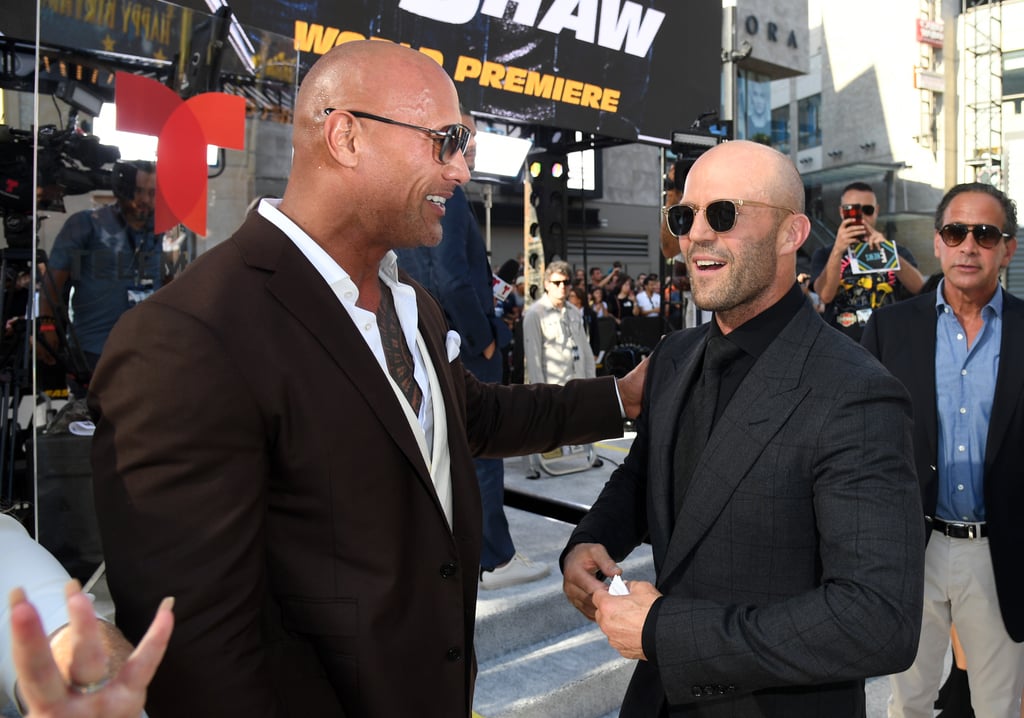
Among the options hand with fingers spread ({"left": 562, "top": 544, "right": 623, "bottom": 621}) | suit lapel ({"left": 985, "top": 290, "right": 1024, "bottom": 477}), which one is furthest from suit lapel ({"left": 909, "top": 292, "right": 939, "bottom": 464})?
hand with fingers spread ({"left": 562, "top": 544, "right": 623, "bottom": 621})

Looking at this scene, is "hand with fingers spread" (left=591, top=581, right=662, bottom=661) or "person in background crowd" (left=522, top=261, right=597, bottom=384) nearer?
"hand with fingers spread" (left=591, top=581, right=662, bottom=661)

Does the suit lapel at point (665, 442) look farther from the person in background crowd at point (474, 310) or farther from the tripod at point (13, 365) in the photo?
the tripod at point (13, 365)

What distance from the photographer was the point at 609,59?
349 inches

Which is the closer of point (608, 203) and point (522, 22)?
point (522, 22)

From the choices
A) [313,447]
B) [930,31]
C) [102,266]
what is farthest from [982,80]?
[313,447]

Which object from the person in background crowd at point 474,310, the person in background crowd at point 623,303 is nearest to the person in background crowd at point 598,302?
the person in background crowd at point 623,303

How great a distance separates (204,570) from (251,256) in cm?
62

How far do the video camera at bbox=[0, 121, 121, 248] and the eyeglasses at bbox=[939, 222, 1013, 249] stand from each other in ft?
12.2

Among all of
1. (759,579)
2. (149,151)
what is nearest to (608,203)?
(149,151)

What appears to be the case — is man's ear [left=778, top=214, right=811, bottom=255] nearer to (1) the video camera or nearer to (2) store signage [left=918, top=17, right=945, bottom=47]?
(1) the video camera

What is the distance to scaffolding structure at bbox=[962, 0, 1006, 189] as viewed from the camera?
28.5 m

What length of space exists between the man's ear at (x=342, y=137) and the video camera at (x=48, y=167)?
2163mm

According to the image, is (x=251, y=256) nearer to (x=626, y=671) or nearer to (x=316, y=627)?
(x=316, y=627)

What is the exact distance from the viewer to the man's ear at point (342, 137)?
5.85 feet
